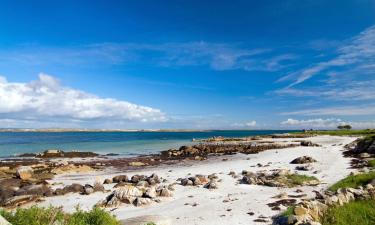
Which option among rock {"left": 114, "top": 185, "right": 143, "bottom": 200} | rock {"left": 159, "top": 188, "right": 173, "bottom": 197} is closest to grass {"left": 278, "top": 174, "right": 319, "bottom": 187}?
rock {"left": 159, "top": 188, "right": 173, "bottom": 197}

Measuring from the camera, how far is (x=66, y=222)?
42.4ft

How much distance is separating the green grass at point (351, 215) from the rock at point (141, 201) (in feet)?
35.9

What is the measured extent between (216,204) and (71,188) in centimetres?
1281

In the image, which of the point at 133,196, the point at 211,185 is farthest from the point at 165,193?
the point at 211,185

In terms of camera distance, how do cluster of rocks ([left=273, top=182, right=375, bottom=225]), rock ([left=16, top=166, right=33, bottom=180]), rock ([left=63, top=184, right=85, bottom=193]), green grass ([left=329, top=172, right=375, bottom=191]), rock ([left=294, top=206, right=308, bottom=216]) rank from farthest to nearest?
1. rock ([left=16, top=166, right=33, bottom=180])
2. rock ([left=63, top=184, right=85, bottom=193])
3. green grass ([left=329, top=172, right=375, bottom=191])
4. rock ([left=294, top=206, right=308, bottom=216])
5. cluster of rocks ([left=273, top=182, right=375, bottom=225])

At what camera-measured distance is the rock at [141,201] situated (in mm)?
21141

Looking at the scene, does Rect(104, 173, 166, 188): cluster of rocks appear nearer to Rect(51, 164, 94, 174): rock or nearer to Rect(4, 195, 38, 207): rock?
Rect(4, 195, 38, 207): rock

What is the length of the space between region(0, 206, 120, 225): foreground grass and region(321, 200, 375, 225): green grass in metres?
10.0

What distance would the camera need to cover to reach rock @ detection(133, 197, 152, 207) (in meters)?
21.1

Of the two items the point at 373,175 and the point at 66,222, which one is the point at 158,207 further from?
the point at 373,175

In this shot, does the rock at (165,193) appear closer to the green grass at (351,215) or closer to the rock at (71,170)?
the green grass at (351,215)

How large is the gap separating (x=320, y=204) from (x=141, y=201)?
10935 millimetres

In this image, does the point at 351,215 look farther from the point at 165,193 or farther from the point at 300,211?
the point at 165,193

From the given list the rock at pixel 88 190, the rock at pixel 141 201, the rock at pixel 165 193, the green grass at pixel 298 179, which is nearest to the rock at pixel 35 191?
the rock at pixel 88 190
